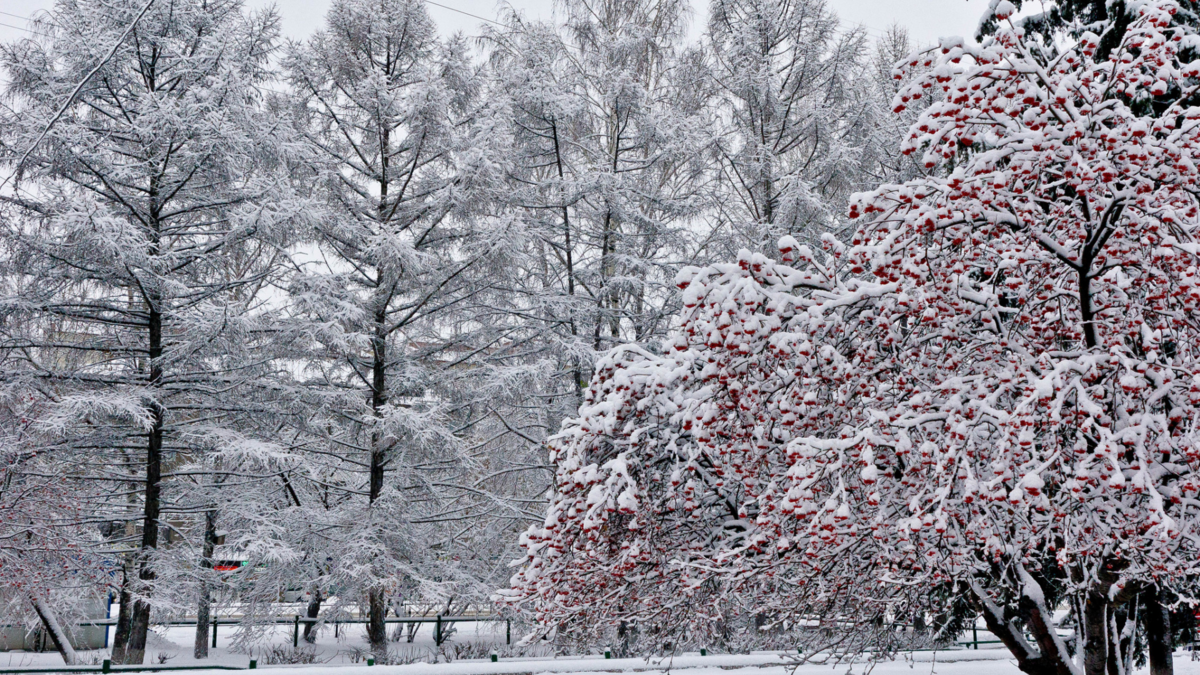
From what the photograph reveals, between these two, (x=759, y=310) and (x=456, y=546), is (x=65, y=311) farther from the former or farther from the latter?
(x=759, y=310)

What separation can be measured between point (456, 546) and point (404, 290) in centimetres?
392

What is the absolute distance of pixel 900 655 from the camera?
14398 mm

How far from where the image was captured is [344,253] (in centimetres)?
1384

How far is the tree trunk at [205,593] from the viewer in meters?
12.0

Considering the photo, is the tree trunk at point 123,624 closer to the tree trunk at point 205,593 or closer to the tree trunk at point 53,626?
the tree trunk at point 205,593

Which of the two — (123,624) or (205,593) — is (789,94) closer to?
(205,593)

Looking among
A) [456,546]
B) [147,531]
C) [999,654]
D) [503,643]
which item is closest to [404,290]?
[456,546]

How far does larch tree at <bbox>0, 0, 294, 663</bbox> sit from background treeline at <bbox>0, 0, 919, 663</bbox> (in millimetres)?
55

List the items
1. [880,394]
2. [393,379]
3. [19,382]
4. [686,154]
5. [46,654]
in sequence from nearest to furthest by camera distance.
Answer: [880,394] → [19,382] → [393,379] → [686,154] → [46,654]

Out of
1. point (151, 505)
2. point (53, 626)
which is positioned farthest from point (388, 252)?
point (53, 626)

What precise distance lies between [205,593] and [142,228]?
4765 mm

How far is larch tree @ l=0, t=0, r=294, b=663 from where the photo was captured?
36.5 feet

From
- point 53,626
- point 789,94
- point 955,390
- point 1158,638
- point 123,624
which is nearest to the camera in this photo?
point 955,390

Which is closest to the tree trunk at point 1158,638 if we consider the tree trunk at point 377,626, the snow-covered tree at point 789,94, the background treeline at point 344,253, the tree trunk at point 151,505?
the background treeline at point 344,253
